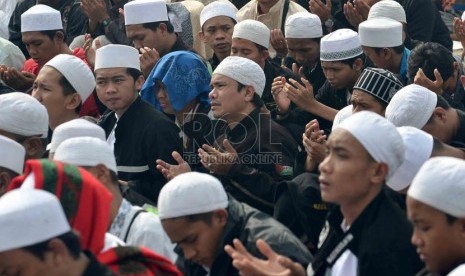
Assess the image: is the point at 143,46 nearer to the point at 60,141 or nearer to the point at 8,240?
the point at 60,141

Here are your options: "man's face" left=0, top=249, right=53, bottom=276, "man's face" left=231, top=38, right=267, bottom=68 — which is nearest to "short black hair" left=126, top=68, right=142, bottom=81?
"man's face" left=231, top=38, right=267, bottom=68

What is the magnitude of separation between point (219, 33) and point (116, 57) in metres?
1.63

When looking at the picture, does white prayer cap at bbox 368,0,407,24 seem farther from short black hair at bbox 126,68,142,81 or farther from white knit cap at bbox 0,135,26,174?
white knit cap at bbox 0,135,26,174

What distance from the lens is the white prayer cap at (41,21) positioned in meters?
9.63

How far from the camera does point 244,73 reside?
767 cm

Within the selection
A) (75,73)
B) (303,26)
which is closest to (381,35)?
(303,26)

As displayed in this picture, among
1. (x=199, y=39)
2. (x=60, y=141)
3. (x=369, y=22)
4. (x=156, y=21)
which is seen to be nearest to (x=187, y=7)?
(x=199, y=39)

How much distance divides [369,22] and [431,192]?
4.29 metres

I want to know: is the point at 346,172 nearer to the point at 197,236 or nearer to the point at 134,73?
the point at 197,236

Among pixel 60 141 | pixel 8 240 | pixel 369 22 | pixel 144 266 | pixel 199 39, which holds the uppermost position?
pixel 8 240

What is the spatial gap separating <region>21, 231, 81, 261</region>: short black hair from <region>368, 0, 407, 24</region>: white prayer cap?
5342mm

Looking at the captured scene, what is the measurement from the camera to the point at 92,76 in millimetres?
8078

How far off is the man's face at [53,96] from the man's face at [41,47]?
1632 mm

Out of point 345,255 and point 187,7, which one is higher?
point 345,255
